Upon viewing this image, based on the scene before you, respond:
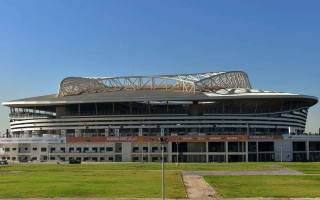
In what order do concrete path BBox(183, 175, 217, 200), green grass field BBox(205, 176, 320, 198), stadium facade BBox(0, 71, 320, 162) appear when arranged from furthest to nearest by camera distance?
1. stadium facade BBox(0, 71, 320, 162)
2. green grass field BBox(205, 176, 320, 198)
3. concrete path BBox(183, 175, 217, 200)

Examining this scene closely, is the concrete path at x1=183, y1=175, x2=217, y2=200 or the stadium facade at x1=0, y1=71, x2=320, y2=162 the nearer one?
the concrete path at x1=183, y1=175, x2=217, y2=200

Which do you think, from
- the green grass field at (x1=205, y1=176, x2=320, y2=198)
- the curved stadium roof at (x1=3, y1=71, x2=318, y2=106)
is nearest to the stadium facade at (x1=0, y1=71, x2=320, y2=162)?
the curved stadium roof at (x1=3, y1=71, x2=318, y2=106)

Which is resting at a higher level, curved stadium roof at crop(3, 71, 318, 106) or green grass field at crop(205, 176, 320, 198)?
curved stadium roof at crop(3, 71, 318, 106)

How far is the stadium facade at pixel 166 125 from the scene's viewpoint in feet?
520

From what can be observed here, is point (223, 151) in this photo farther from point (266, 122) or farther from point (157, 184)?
point (157, 184)

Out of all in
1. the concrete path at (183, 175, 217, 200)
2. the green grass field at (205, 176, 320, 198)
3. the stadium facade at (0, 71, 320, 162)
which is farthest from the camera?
the stadium facade at (0, 71, 320, 162)

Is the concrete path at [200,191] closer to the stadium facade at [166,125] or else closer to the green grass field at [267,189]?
the green grass field at [267,189]

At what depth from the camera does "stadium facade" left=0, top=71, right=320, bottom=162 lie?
159 metres

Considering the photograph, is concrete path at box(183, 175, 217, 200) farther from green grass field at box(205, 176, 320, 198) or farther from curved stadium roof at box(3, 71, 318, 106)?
curved stadium roof at box(3, 71, 318, 106)

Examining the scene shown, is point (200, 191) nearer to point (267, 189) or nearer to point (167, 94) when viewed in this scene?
point (267, 189)

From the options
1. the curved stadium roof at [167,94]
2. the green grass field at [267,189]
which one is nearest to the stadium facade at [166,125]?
the curved stadium roof at [167,94]

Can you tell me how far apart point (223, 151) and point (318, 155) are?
3003 centimetres

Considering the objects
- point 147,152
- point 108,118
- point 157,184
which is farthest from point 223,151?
point 157,184

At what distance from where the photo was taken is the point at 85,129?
184m
